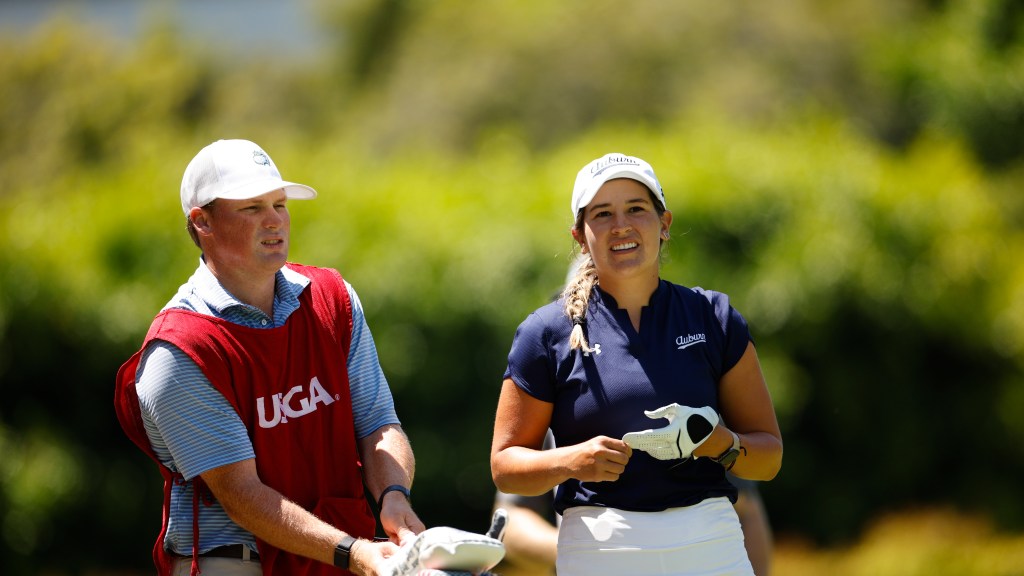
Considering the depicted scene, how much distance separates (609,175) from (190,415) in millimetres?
1277

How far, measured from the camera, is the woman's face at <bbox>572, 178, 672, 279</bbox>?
304 cm

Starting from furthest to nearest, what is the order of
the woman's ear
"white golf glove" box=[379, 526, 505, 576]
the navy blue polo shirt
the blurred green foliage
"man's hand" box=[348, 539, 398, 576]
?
the blurred green foliage
the woman's ear
the navy blue polo shirt
"man's hand" box=[348, 539, 398, 576]
"white golf glove" box=[379, 526, 505, 576]

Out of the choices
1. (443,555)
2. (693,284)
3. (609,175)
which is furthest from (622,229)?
(693,284)

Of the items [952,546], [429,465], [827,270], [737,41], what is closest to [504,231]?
[429,465]

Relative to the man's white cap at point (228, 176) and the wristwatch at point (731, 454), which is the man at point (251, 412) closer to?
the man's white cap at point (228, 176)

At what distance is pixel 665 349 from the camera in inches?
118

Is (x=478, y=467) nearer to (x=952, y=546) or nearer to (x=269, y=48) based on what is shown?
(x=952, y=546)

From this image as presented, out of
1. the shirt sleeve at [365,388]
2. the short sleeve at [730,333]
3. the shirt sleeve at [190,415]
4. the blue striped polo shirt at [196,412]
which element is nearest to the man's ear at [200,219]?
the blue striped polo shirt at [196,412]

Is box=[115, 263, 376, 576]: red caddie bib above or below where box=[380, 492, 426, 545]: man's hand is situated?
above

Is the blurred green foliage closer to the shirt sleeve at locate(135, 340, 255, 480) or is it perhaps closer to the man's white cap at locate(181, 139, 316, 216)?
the man's white cap at locate(181, 139, 316, 216)

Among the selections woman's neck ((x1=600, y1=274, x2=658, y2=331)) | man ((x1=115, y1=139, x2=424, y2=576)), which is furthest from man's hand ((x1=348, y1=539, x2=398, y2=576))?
woman's neck ((x1=600, y1=274, x2=658, y2=331))

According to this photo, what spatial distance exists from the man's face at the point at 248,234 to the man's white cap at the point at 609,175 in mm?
830

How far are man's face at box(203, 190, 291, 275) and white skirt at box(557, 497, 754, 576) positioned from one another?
3.57 ft

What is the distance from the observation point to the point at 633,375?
295 cm
